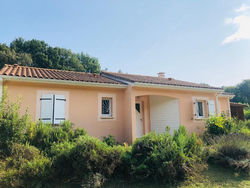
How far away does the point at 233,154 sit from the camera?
235 inches

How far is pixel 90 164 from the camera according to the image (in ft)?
14.7

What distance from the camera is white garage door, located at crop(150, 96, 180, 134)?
34.9 feet

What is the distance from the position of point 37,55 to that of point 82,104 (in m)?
23.0

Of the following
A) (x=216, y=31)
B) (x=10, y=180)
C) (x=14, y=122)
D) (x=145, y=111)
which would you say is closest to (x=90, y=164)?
(x=10, y=180)

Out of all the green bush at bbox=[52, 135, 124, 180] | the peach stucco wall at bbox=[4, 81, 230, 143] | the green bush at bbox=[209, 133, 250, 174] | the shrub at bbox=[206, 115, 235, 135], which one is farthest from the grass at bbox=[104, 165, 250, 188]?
the peach stucco wall at bbox=[4, 81, 230, 143]

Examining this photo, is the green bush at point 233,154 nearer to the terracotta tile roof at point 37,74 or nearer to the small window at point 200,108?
the small window at point 200,108

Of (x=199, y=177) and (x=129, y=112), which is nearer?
(x=199, y=177)

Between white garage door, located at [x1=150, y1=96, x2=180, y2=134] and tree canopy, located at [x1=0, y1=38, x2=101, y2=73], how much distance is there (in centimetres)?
2150

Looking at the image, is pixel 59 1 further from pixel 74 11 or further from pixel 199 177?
pixel 199 177

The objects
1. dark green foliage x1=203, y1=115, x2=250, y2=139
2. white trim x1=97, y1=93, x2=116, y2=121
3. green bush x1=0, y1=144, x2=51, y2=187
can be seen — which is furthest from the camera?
white trim x1=97, y1=93, x2=116, y2=121

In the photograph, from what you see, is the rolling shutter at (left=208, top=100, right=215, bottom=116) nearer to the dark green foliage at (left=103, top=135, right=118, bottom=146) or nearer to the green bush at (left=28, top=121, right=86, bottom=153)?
the dark green foliage at (left=103, top=135, right=118, bottom=146)

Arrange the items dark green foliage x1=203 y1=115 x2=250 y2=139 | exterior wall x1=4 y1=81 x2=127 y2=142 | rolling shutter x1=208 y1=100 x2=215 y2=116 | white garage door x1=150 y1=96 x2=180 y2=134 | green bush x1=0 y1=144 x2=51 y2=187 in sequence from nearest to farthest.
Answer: green bush x1=0 y1=144 x2=51 y2=187
exterior wall x1=4 y1=81 x2=127 y2=142
dark green foliage x1=203 y1=115 x2=250 y2=139
white garage door x1=150 y1=96 x2=180 y2=134
rolling shutter x1=208 y1=100 x2=215 y2=116

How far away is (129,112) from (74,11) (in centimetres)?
697

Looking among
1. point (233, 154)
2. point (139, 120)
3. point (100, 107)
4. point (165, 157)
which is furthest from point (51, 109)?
point (233, 154)
